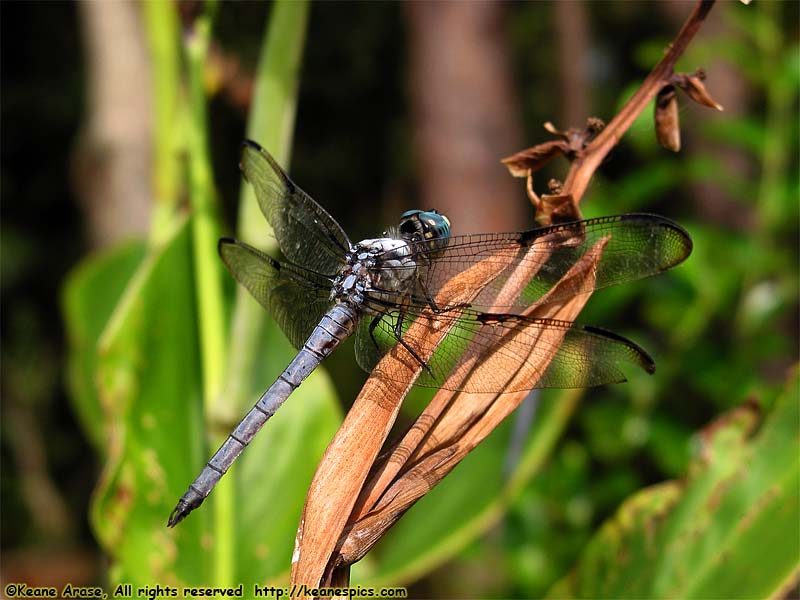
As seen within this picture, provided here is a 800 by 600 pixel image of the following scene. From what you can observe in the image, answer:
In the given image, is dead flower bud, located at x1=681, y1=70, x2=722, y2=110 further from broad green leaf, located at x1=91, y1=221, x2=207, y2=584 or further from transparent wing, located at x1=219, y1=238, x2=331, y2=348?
broad green leaf, located at x1=91, y1=221, x2=207, y2=584

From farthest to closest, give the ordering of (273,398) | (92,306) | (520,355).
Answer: (92,306) < (273,398) < (520,355)

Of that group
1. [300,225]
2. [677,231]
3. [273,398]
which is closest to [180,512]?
[273,398]

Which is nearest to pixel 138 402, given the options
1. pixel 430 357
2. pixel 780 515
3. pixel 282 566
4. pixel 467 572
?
pixel 282 566

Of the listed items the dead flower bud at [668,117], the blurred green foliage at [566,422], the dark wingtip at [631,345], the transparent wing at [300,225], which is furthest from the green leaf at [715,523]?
the transparent wing at [300,225]

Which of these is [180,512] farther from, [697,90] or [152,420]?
[697,90]

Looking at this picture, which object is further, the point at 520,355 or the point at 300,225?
the point at 300,225
